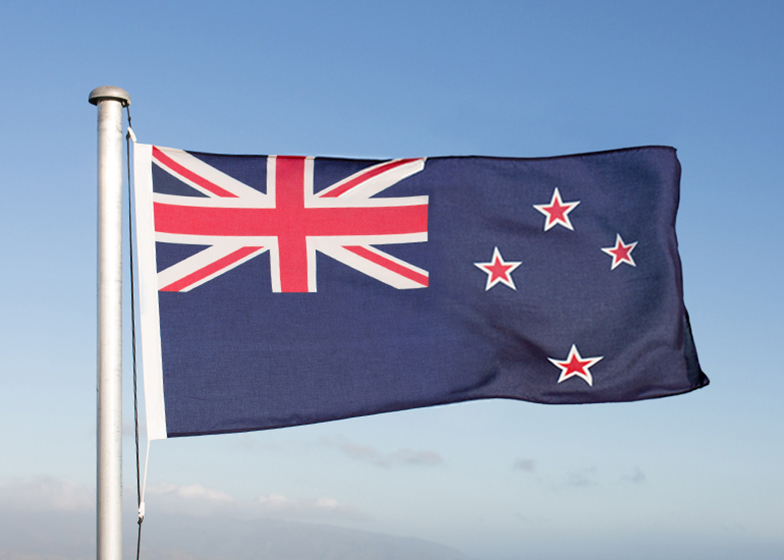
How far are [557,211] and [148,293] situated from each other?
5475 millimetres

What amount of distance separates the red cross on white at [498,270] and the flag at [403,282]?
2 cm

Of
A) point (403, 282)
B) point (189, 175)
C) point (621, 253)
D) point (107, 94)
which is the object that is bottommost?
point (403, 282)

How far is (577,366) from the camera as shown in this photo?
11.5 m

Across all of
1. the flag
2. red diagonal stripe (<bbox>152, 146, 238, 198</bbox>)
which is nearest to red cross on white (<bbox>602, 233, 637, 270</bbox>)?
the flag

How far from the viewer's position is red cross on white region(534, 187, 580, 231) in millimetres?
11898

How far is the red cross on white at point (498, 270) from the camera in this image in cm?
1172

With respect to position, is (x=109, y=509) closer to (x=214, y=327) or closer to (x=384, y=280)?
(x=214, y=327)

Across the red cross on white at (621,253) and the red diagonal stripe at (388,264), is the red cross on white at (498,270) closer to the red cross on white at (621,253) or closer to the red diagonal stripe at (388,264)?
the red diagonal stripe at (388,264)

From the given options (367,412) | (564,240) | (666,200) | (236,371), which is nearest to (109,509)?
(236,371)

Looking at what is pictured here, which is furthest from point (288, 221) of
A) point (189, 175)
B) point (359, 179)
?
point (189, 175)

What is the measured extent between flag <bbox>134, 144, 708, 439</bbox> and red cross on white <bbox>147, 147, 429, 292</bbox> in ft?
0.07

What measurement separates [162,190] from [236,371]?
2.43 meters

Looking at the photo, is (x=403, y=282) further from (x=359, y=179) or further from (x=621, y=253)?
(x=621, y=253)

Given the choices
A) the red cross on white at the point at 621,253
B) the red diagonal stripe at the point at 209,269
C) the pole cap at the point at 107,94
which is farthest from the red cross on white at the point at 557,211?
the pole cap at the point at 107,94
